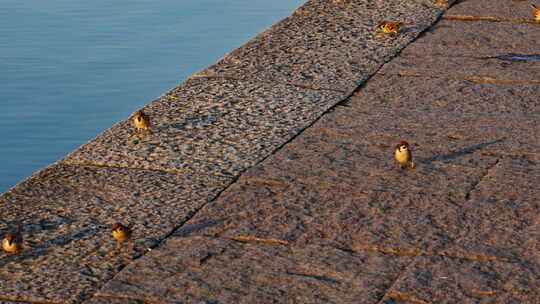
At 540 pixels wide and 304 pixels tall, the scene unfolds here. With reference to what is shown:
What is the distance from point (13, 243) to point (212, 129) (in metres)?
1.52

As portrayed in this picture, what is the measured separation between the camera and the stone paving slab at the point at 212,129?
A: 14.4 ft

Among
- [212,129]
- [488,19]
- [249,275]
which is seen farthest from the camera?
[488,19]

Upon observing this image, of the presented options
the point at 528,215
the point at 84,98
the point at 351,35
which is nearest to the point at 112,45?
the point at 84,98

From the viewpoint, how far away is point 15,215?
3889mm

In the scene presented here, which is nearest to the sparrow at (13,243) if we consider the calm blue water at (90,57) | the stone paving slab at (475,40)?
the calm blue water at (90,57)

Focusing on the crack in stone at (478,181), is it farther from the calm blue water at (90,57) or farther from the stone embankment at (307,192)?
the calm blue water at (90,57)

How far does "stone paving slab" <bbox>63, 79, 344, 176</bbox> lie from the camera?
173 inches

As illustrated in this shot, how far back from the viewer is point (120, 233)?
3.57 metres

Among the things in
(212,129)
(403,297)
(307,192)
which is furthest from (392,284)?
(212,129)

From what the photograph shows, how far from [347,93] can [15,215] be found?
216 cm

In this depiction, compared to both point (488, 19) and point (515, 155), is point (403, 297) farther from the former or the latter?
point (488, 19)

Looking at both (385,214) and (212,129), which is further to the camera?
(212,129)

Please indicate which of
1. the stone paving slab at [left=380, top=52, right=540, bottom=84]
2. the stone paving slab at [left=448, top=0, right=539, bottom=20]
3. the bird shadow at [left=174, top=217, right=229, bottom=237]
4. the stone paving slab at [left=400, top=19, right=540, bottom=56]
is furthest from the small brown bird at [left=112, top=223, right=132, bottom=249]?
the stone paving slab at [left=448, top=0, right=539, bottom=20]

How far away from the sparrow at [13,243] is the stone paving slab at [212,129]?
90cm
